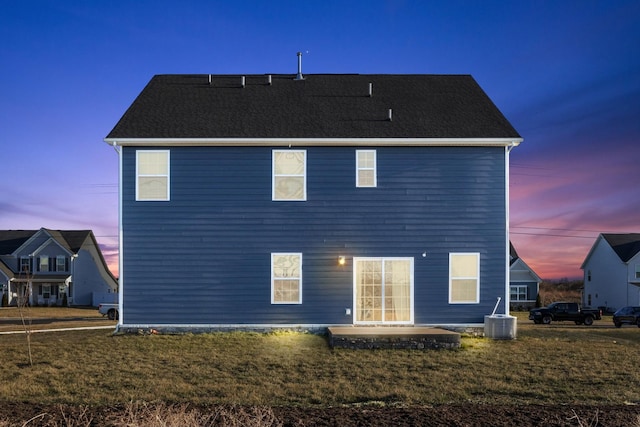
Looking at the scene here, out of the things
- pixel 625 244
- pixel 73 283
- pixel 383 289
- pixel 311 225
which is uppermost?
pixel 311 225

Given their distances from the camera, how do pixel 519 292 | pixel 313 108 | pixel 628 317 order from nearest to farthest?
pixel 313 108
pixel 628 317
pixel 519 292

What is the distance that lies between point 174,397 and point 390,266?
336 inches

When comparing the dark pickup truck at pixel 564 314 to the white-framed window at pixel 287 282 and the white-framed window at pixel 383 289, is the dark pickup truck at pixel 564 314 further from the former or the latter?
the white-framed window at pixel 287 282

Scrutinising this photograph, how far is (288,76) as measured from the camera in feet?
61.7

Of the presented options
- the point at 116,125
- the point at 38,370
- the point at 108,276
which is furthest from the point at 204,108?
the point at 108,276

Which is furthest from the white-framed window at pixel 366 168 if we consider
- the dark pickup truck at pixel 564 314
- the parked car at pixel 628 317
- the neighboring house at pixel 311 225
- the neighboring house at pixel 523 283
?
the neighboring house at pixel 523 283

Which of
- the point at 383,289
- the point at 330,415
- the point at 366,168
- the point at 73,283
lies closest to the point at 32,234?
the point at 73,283

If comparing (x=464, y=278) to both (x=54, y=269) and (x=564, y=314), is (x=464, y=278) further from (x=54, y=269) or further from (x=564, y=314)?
(x=54, y=269)

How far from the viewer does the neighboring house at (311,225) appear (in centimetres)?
1498

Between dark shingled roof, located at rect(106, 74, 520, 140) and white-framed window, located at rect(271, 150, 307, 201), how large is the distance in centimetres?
64

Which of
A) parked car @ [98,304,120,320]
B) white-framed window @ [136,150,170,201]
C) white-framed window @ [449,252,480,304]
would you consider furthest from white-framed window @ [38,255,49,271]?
white-framed window @ [449,252,480,304]

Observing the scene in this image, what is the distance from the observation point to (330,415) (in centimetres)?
706

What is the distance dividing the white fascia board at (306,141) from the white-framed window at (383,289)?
361cm

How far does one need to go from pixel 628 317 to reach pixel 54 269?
42.6m
